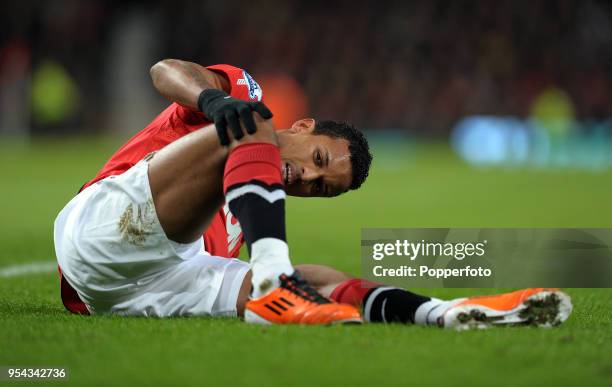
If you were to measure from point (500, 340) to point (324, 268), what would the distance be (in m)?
0.83

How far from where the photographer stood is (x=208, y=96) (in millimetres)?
3467

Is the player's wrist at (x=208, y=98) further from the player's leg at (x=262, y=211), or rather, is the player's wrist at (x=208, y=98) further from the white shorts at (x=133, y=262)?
the white shorts at (x=133, y=262)

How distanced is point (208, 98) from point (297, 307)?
2.82 feet

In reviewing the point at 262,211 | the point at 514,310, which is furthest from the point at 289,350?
the point at 514,310

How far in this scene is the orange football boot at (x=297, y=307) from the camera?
3.08 m

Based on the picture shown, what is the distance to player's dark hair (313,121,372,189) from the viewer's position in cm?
356

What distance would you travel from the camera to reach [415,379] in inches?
96.9

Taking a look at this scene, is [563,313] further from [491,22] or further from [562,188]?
[491,22]

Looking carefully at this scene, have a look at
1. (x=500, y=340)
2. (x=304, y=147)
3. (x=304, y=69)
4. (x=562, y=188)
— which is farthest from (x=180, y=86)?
A: (x=304, y=69)

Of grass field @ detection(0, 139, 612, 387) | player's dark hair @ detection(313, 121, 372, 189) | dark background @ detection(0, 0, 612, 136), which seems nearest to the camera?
grass field @ detection(0, 139, 612, 387)

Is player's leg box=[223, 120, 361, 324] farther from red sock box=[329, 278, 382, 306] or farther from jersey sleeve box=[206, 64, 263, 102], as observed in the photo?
jersey sleeve box=[206, 64, 263, 102]

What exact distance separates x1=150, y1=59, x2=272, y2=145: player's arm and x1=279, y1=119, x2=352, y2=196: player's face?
0.81ft

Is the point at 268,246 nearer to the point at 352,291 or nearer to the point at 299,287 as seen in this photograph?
the point at 299,287

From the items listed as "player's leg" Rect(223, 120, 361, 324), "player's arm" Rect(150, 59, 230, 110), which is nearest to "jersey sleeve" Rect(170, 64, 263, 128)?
"player's arm" Rect(150, 59, 230, 110)
